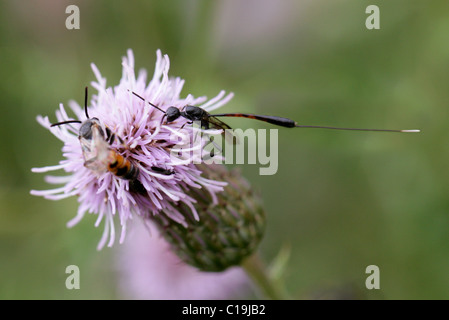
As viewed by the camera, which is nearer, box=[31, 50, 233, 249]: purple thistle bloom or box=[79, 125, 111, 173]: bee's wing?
box=[79, 125, 111, 173]: bee's wing

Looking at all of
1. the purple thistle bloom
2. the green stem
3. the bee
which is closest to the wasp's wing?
the purple thistle bloom

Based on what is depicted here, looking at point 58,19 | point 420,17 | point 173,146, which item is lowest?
point 173,146

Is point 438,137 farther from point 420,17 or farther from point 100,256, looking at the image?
point 100,256

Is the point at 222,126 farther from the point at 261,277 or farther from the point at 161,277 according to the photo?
the point at 161,277

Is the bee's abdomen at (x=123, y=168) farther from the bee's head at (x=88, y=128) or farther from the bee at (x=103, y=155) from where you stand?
the bee's head at (x=88, y=128)

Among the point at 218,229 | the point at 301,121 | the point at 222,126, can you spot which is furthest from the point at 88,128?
the point at 301,121

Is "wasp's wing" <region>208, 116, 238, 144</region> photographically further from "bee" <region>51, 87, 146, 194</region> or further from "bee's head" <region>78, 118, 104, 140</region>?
"bee's head" <region>78, 118, 104, 140</region>
